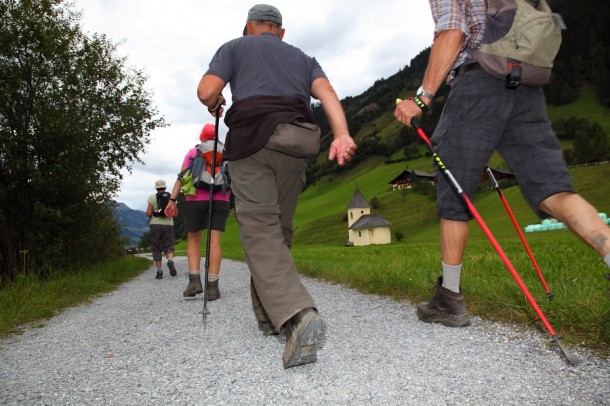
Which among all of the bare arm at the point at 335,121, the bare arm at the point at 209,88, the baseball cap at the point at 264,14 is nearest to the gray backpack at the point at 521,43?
the bare arm at the point at 335,121

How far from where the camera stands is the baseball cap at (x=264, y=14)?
11.6 ft

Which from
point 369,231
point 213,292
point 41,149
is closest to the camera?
point 213,292

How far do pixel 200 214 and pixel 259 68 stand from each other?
11.3 ft

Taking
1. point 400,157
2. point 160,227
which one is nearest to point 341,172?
point 400,157

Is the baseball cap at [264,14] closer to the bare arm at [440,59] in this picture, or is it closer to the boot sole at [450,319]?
the bare arm at [440,59]

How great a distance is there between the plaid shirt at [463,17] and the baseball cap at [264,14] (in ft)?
4.19

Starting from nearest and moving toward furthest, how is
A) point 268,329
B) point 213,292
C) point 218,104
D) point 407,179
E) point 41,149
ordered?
point 218,104 → point 268,329 → point 213,292 → point 41,149 → point 407,179

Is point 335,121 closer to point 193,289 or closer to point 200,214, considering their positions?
point 200,214

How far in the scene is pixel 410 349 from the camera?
2891 millimetres

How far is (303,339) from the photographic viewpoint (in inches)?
102

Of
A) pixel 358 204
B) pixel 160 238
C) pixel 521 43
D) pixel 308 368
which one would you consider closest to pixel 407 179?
pixel 358 204

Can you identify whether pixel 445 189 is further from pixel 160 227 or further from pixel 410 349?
pixel 160 227

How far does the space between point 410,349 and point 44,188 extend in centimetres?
987

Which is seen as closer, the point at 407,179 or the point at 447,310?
the point at 447,310
